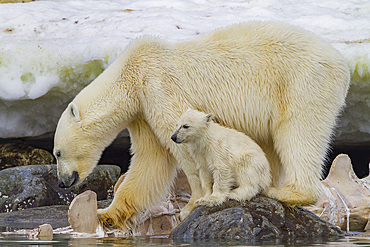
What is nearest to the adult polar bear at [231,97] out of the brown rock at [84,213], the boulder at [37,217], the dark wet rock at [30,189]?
the brown rock at [84,213]

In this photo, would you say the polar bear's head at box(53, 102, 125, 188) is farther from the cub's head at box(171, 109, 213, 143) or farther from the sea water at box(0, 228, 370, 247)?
the cub's head at box(171, 109, 213, 143)

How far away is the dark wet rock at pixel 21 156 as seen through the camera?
1000 centimetres

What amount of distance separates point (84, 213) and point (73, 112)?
0.94 metres

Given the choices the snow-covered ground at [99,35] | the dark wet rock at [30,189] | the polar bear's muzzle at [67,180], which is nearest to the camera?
the polar bear's muzzle at [67,180]

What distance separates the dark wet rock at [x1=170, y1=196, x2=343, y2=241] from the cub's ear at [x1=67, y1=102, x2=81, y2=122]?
1.41 metres

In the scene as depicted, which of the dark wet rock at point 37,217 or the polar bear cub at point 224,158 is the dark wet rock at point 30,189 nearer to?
the dark wet rock at point 37,217

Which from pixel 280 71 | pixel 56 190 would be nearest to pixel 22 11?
pixel 56 190

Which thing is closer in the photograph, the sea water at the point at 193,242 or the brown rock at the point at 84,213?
the sea water at the point at 193,242

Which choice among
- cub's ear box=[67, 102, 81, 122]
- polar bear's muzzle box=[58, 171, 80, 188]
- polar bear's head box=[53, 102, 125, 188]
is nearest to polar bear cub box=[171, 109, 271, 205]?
polar bear's head box=[53, 102, 125, 188]

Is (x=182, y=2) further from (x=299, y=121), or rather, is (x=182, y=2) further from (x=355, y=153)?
(x=299, y=121)

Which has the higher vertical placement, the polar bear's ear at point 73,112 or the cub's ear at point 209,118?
the cub's ear at point 209,118

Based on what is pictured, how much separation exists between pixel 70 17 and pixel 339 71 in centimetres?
526

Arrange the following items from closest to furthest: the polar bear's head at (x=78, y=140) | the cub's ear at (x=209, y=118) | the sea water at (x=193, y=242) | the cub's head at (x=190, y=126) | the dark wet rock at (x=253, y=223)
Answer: the sea water at (x=193, y=242) → the dark wet rock at (x=253, y=223) → the cub's head at (x=190, y=126) → the cub's ear at (x=209, y=118) → the polar bear's head at (x=78, y=140)

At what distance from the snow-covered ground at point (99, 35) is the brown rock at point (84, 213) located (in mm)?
3015
